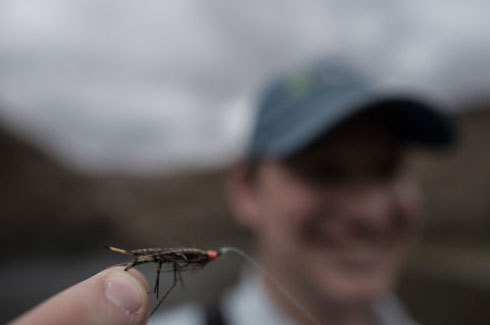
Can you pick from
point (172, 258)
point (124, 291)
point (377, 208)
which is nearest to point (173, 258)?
point (172, 258)

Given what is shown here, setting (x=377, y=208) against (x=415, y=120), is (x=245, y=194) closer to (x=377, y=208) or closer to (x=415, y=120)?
(x=377, y=208)

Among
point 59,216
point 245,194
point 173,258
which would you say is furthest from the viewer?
point 59,216

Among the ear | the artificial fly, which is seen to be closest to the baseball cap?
the ear

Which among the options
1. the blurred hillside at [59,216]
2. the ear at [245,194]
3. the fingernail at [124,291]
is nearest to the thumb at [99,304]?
the fingernail at [124,291]

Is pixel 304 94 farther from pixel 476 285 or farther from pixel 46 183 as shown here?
pixel 46 183

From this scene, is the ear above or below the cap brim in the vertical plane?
below

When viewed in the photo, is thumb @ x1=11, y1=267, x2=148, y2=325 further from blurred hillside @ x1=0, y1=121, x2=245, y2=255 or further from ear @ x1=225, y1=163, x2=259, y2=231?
blurred hillside @ x1=0, y1=121, x2=245, y2=255
